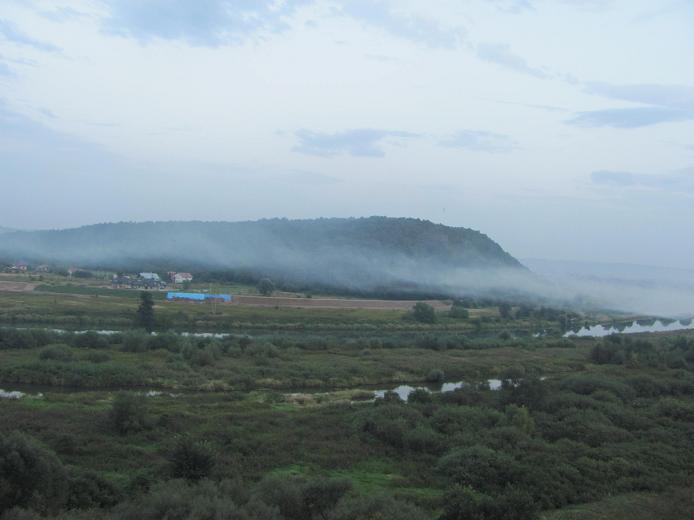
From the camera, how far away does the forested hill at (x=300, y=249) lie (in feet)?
352

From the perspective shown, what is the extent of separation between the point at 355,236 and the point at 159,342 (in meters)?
92.8

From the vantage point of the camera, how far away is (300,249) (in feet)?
417

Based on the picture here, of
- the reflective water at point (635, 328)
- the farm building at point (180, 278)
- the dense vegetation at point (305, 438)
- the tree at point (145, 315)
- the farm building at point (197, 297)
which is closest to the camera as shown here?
the dense vegetation at point (305, 438)

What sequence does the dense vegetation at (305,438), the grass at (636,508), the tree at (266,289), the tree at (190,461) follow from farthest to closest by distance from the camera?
the tree at (266,289)
the tree at (190,461)
the grass at (636,508)
the dense vegetation at (305,438)

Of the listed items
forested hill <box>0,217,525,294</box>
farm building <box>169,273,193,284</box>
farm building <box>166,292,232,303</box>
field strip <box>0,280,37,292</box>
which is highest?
forested hill <box>0,217,525,294</box>

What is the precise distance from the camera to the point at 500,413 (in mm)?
20375

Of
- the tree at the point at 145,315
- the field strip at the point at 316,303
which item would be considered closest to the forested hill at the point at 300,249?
the field strip at the point at 316,303

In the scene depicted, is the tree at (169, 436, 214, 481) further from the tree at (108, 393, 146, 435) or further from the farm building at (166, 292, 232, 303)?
the farm building at (166, 292, 232, 303)

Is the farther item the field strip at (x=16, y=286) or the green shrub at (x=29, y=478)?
the field strip at (x=16, y=286)

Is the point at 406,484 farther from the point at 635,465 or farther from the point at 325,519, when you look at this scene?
the point at 635,465

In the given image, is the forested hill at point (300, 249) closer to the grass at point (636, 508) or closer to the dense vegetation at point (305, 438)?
the dense vegetation at point (305, 438)

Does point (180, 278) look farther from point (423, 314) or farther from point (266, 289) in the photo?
point (423, 314)

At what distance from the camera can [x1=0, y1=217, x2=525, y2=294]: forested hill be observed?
4222 inches

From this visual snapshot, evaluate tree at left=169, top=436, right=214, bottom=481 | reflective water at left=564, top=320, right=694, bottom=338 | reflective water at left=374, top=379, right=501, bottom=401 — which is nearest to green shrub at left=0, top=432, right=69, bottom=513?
tree at left=169, top=436, right=214, bottom=481
